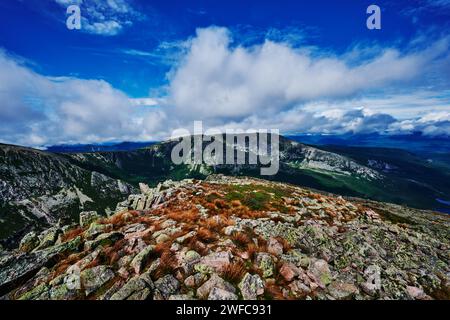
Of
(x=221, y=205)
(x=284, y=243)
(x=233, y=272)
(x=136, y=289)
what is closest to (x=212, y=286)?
(x=233, y=272)

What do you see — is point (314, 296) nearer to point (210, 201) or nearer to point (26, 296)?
point (26, 296)

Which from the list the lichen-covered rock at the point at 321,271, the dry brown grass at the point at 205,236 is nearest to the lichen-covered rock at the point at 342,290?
the lichen-covered rock at the point at 321,271

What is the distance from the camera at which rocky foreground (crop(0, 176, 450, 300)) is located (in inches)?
467

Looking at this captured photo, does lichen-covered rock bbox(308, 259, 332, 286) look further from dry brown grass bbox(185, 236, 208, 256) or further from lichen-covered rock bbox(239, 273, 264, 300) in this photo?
dry brown grass bbox(185, 236, 208, 256)

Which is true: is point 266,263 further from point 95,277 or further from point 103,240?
point 103,240

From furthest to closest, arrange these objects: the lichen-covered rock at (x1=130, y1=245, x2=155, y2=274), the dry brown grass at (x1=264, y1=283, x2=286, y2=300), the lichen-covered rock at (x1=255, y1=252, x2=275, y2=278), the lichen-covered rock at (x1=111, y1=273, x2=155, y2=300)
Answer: the lichen-covered rock at (x1=255, y1=252, x2=275, y2=278) < the lichen-covered rock at (x1=130, y1=245, x2=155, y2=274) < the dry brown grass at (x1=264, y1=283, x2=286, y2=300) < the lichen-covered rock at (x1=111, y1=273, x2=155, y2=300)

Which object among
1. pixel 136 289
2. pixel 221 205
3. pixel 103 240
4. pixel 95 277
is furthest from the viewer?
pixel 221 205

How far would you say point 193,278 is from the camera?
483 inches

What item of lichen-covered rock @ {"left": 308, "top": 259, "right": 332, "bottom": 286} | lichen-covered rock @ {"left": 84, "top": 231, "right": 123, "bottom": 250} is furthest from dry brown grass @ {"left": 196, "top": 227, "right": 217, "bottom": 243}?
A: lichen-covered rock @ {"left": 308, "top": 259, "right": 332, "bottom": 286}

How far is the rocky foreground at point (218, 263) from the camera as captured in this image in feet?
38.9

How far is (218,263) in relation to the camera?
1344 cm

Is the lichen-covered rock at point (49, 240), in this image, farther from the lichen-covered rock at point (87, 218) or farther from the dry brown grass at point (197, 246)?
the dry brown grass at point (197, 246)
